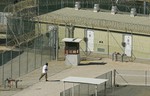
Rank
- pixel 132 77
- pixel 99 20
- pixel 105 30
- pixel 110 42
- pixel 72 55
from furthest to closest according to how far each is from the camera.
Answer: pixel 99 20, pixel 105 30, pixel 110 42, pixel 72 55, pixel 132 77

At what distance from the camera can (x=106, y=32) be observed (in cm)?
5694

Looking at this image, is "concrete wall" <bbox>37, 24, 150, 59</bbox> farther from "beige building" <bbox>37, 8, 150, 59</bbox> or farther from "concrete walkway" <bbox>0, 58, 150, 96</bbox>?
"concrete walkway" <bbox>0, 58, 150, 96</bbox>

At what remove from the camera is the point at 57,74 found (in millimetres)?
48469

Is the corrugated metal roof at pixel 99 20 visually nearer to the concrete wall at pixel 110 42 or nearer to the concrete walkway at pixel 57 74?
the concrete wall at pixel 110 42

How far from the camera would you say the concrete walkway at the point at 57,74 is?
4247cm

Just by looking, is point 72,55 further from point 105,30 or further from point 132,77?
point 132,77

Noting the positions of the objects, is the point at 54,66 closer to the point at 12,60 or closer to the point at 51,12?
the point at 12,60

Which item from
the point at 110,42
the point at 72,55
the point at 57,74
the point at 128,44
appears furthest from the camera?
the point at 110,42

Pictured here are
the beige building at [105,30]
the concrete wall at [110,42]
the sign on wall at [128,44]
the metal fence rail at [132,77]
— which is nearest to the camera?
the metal fence rail at [132,77]

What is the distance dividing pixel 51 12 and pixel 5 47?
8413mm

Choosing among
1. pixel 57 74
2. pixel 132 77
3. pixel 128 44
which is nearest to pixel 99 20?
pixel 128 44

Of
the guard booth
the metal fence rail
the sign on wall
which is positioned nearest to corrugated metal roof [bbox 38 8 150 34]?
the sign on wall

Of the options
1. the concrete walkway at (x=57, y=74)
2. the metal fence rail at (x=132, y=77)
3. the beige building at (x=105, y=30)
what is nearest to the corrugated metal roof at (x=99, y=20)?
the beige building at (x=105, y=30)

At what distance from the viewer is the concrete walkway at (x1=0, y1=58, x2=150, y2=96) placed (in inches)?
1672
